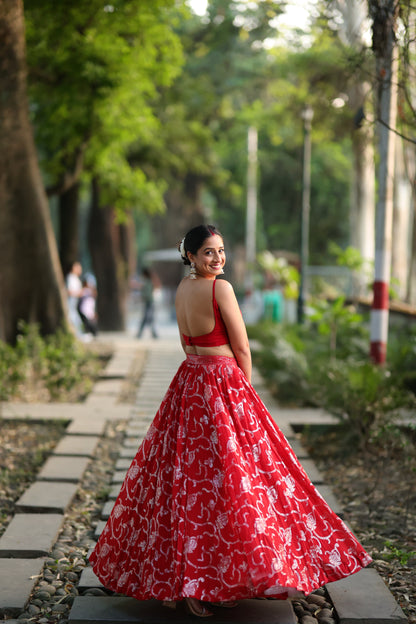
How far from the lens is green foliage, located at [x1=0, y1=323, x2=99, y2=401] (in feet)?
30.1

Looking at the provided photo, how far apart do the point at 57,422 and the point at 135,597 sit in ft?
15.6

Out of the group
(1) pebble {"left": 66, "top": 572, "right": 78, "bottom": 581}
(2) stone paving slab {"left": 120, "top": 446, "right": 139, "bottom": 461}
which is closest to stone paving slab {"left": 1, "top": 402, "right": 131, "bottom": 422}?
(2) stone paving slab {"left": 120, "top": 446, "right": 139, "bottom": 461}

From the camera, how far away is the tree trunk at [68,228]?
58.6 ft

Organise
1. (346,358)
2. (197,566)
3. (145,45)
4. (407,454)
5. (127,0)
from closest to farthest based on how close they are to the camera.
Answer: (197,566), (407,454), (346,358), (127,0), (145,45)

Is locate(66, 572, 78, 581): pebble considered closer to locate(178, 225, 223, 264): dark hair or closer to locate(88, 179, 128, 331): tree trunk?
locate(178, 225, 223, 264): dark hair

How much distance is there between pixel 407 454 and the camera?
5855 mm

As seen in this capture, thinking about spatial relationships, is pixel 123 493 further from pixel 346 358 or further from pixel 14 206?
pixel 14 206

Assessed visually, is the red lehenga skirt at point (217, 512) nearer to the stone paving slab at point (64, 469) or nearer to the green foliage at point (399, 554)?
the green foliage at point (399, 554)

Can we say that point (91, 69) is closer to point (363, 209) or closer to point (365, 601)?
point (363, 209)

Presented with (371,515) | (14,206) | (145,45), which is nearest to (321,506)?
(371,515)

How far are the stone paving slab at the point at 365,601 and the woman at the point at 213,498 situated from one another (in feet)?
0.74

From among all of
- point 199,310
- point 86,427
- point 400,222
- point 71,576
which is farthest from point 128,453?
point 400,222

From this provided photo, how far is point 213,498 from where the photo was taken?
3.37m

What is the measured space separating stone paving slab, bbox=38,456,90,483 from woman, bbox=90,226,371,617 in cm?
219
